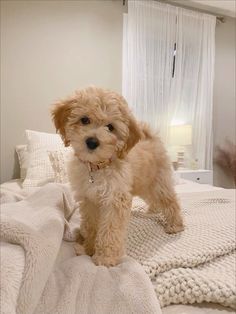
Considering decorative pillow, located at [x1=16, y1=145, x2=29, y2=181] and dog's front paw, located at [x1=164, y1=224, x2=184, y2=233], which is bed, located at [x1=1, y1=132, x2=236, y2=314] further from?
decorative pillow, located at [x1=16, y1=145, x2=29, y2=181]

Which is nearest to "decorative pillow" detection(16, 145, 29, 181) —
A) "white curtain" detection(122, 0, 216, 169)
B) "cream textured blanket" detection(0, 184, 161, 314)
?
"white curtain" detection(122, 0, 216, 169)

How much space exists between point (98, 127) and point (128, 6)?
2739 millimetres

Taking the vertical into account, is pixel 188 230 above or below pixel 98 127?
below

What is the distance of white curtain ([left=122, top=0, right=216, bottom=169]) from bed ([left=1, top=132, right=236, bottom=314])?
2.42 m

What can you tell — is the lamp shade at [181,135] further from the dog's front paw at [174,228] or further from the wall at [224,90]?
the dog's front paw at [174,228]

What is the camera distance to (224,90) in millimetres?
4258

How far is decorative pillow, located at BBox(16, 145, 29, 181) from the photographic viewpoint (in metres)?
2.83

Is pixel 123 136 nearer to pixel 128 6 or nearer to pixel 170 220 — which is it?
pixel 170 220

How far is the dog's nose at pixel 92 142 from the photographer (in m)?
1.14

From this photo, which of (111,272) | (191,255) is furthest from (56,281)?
(191,255)

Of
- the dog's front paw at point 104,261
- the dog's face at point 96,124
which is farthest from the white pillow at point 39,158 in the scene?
the dog's front paw at point 104,261

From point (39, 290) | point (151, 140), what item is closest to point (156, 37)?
point (151, 140)

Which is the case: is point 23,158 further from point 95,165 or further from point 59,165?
point 95,165

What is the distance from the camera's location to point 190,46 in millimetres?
3791
